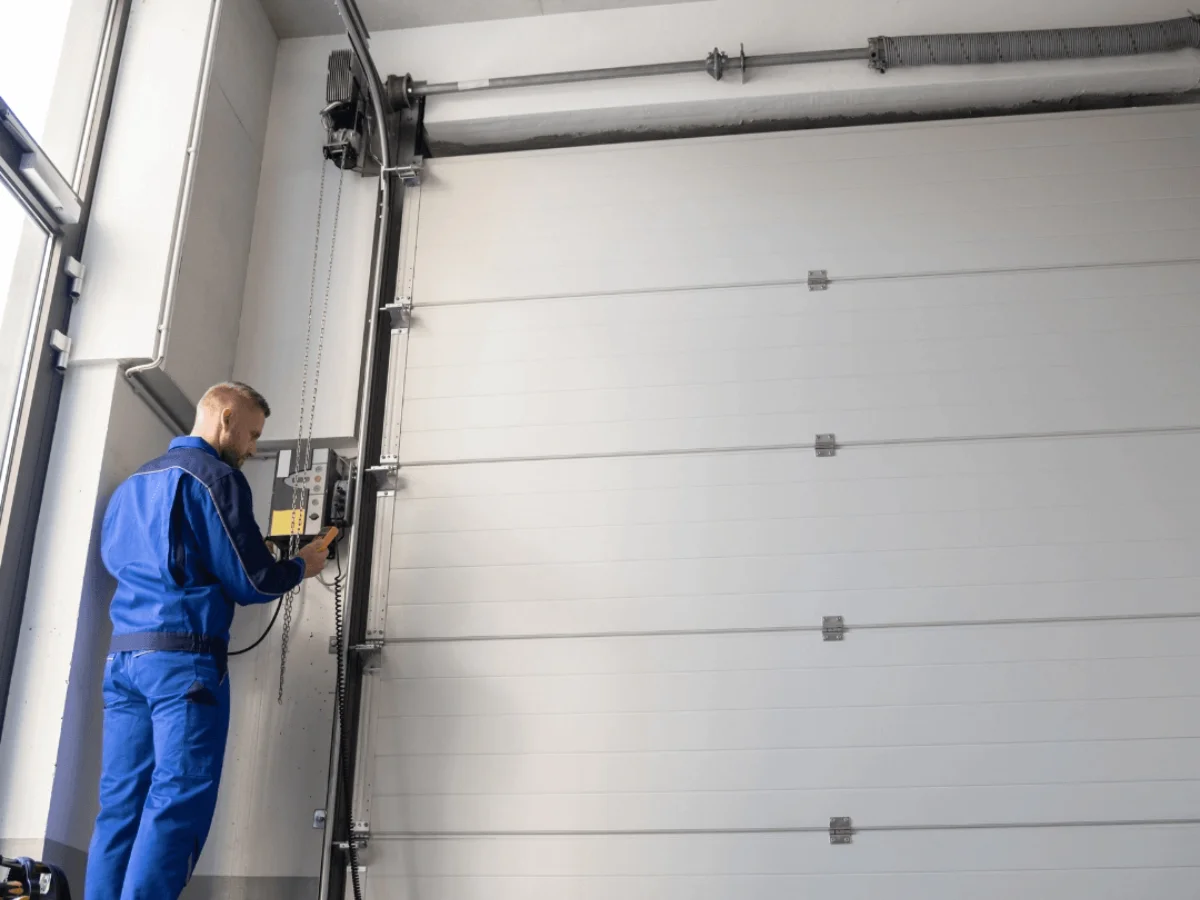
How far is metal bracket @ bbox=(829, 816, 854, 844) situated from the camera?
4320mm

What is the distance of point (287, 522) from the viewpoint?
483cm

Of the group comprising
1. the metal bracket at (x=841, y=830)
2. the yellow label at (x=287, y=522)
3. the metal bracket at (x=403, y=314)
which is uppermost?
the metal bracket at (x=403, y=314)

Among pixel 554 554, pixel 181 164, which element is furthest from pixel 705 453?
pixel 181 164

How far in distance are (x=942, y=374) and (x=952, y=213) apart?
830 mm

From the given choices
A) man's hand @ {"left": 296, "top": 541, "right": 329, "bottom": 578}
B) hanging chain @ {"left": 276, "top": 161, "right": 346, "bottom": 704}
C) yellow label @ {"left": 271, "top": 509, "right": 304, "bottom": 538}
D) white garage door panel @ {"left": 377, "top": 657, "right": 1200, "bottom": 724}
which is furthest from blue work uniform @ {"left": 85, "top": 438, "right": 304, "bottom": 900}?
white garage door panel @ {"left": 377, "top": 657, "right": 1200, "bottom": 724}

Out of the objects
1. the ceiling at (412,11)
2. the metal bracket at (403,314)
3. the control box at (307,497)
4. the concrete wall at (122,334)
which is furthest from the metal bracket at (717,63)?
the control box at (307,497)

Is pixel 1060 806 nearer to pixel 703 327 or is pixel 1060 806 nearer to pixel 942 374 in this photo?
pixel 942 374

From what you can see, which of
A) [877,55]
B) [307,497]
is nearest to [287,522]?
[307,497]

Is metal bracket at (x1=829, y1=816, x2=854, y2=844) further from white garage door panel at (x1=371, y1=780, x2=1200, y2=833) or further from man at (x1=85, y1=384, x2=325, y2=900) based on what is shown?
man at (x1=85, y1=384, x2=325, y2=900)

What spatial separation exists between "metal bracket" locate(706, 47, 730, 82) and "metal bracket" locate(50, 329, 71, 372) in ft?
10.4

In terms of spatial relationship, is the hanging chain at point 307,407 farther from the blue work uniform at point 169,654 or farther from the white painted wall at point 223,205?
the blue work uniform at point 169,654

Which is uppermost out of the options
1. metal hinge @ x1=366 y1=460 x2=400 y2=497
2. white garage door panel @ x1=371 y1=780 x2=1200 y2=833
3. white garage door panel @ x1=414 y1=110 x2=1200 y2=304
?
white garage door panel @ x1=414 y1=110 x2=1200 y2=304

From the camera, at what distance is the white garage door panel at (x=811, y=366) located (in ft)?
16.1

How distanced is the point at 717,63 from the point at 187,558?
3352mm
